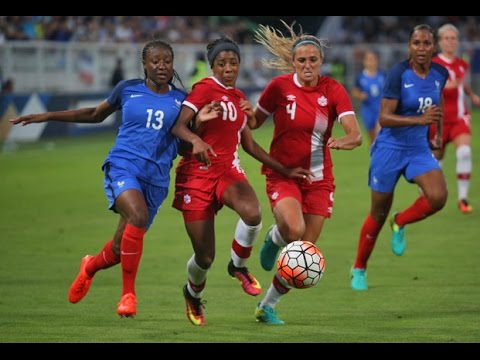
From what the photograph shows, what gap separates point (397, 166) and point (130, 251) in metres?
3.31

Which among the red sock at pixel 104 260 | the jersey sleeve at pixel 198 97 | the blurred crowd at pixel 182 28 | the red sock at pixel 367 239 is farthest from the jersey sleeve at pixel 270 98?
the blurred crowd at pixel 182 28

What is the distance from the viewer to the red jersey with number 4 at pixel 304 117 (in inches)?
360

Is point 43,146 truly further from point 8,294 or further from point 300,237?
point 300,237

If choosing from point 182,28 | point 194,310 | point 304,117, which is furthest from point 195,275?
point 182,28

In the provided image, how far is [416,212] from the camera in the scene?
11.3m

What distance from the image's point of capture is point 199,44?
36031 mm

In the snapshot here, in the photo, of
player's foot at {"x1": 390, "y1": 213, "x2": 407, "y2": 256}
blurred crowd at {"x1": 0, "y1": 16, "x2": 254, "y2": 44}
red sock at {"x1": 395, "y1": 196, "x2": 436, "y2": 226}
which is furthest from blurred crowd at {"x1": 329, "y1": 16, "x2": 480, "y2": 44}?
red sock at {"x1": 395, "y1": 196, "x2": 436, "y2": 226}

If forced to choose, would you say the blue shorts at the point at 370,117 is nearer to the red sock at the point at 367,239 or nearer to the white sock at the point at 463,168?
the white sock at the point at 463,168

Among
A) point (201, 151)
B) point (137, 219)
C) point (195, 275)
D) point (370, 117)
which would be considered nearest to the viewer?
point (201, 151)

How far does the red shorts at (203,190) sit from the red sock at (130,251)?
Result: 0.54m

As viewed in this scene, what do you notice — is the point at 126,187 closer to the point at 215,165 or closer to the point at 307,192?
the point at 215,165

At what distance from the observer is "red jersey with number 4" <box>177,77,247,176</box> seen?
871 cm
